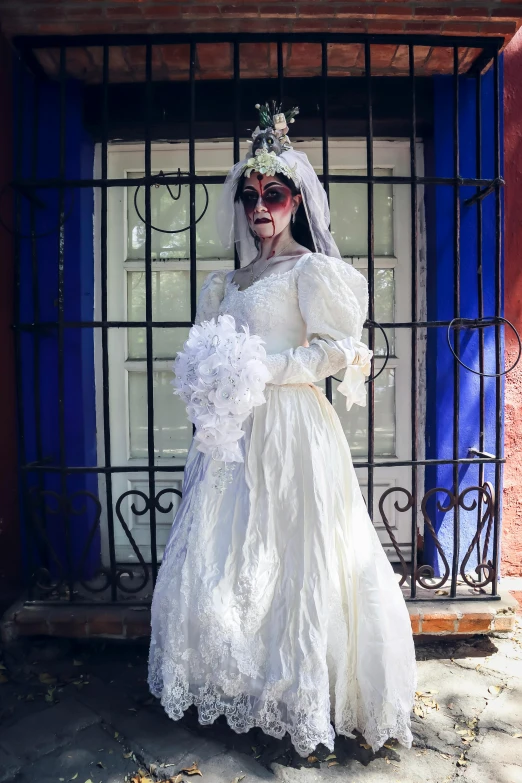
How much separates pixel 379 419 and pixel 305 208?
4.82 feet

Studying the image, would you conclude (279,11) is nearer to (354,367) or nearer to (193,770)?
(354,367)

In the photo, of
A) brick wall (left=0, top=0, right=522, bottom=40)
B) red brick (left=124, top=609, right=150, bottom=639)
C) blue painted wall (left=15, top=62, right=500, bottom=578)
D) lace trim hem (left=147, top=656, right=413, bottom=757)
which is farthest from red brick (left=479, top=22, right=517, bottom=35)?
red brick (left=124, top=609, right=150, bottom=639)

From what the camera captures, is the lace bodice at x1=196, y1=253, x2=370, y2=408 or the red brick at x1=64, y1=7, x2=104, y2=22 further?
the red brick at x1=64, y1=7, x2=104, y2=22

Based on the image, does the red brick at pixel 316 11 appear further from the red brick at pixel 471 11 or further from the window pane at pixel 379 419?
the window pane at pixel 379 419

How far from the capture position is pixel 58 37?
2670 millimetres

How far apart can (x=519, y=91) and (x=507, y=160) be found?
387 mm

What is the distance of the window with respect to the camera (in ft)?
10.6

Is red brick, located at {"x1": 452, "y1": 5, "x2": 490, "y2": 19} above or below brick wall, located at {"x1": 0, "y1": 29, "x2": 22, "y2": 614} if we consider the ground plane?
above

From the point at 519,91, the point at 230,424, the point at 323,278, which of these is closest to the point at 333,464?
the point at 230,424

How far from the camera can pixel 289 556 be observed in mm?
1990

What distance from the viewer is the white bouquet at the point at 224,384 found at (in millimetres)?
1842

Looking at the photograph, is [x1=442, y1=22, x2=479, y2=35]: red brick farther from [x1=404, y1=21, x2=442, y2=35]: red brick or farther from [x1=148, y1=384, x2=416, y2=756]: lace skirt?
[x1=148, y1=384, x2=416, y2=756]: lace skirt

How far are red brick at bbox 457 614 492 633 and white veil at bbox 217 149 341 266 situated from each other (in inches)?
70.9

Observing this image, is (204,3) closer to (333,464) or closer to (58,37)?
(58,37)
